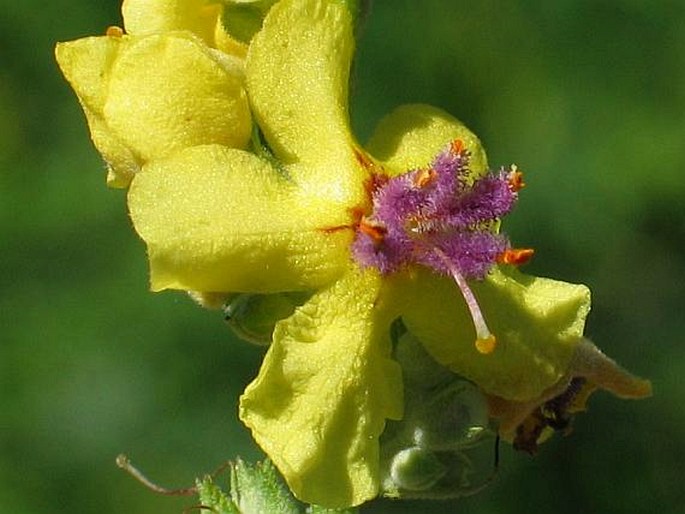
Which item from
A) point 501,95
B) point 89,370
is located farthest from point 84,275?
point 501,95

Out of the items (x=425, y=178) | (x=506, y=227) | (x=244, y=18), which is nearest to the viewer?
(x=425, y=178)

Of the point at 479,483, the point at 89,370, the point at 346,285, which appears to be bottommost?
the point at 89,370

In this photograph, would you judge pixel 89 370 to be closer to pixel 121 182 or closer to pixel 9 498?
pixel 9 498

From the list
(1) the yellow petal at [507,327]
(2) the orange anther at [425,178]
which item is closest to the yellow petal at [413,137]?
(2) the orange anther at [425,178]

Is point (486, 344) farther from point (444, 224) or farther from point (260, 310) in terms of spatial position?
point (260, 310)

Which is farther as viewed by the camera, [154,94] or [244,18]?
[244,18]

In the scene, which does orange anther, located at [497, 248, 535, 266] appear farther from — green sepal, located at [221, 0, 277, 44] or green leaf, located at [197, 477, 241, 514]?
green leaf, located at [197, 477, 241, 514]

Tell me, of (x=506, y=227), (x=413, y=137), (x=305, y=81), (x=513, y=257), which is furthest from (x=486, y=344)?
(x=506, y=227)
